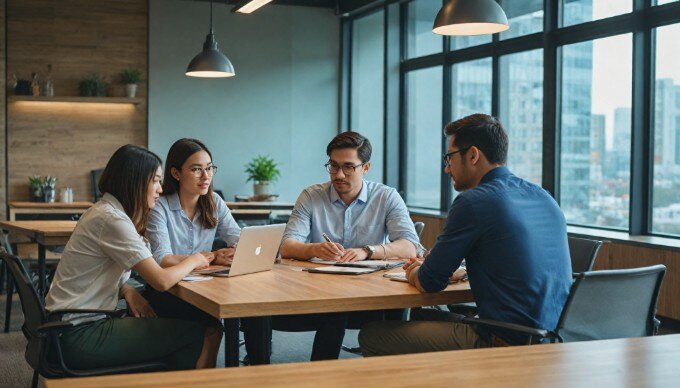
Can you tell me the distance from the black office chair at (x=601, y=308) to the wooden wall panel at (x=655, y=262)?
3.01 m

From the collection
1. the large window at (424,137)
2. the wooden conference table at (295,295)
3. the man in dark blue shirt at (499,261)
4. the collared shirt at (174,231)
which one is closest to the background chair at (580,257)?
the wooden conference table at (295,295)

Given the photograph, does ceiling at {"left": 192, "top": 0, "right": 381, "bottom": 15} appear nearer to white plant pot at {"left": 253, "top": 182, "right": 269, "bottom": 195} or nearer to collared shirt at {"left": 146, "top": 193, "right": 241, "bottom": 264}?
white plant pot at {"left": 253, "top": 182, "right": 269, "bottom": 195}

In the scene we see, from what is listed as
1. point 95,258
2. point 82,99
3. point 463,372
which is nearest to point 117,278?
point 95,258

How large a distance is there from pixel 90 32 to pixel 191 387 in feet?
30.4

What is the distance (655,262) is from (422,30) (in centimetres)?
456

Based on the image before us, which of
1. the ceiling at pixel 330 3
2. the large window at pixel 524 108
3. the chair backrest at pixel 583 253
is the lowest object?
the chair backrest at pixel 583 253

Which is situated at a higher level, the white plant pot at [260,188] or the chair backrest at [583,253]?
the white plant pot at [260,188]

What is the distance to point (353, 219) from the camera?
439cm

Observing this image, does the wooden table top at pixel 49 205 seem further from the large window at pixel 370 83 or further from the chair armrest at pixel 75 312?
the chair armrest at pixel 75 312

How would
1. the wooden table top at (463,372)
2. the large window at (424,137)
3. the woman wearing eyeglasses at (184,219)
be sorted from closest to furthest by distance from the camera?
the wooden table top at (463,372) < the woman wearing eyeglasses at (184,219) < the large window at (424,137)

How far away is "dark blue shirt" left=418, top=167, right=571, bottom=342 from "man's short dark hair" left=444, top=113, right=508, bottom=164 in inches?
6.4

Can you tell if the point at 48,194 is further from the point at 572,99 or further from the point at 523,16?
the point at 572,99

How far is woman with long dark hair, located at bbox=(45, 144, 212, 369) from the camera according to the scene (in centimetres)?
302

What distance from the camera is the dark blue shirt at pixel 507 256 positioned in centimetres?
295
